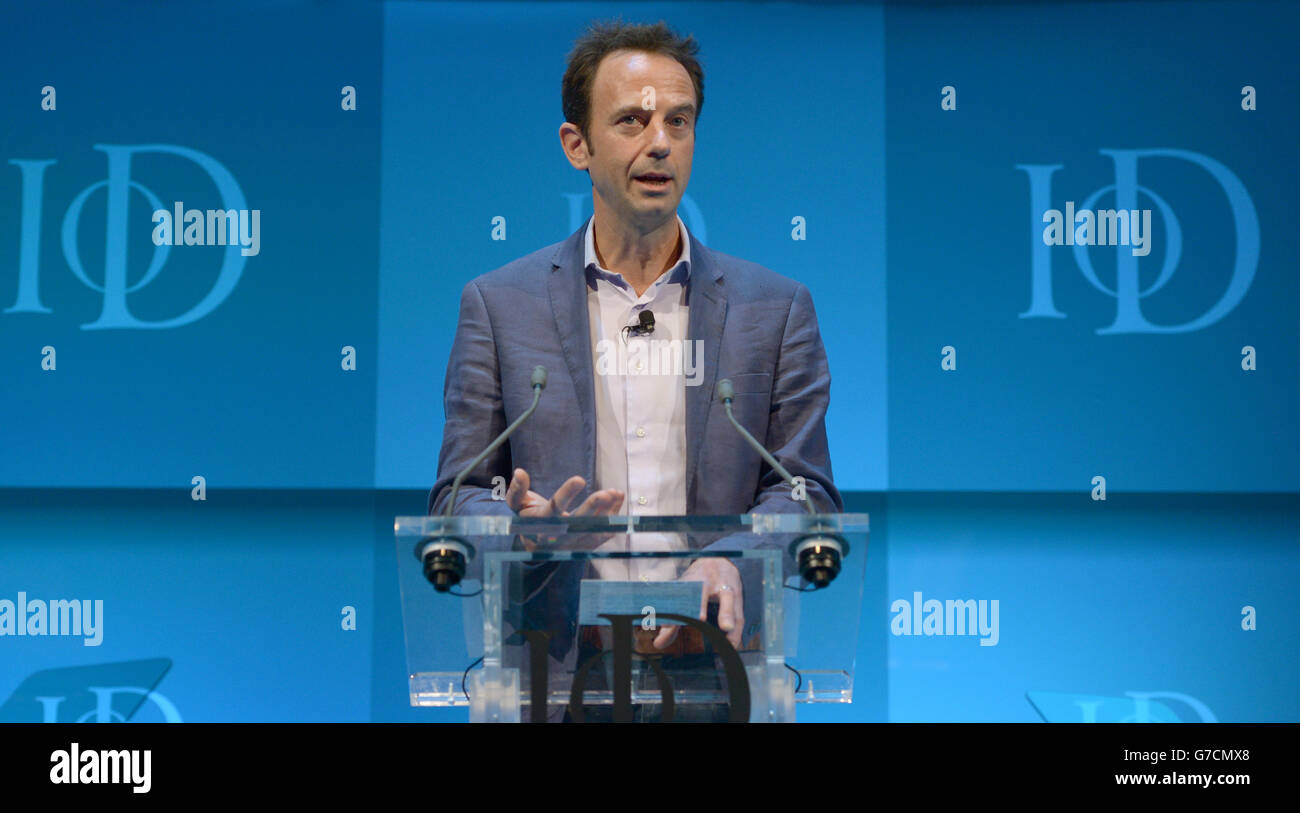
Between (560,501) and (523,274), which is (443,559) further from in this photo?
(523,274)

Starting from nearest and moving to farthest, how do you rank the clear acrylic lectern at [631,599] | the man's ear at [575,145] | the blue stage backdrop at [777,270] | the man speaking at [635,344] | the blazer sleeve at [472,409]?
the clear acrylic lectern at [631,599], the blazer sleeve at [472,409], the man speaking at [635,344], the man's ear at [575,145], the blue stage backdrop at [777,270]

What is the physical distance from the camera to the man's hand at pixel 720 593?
217 cm

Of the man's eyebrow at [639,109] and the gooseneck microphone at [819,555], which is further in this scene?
the man's eyebrow at [639,109]

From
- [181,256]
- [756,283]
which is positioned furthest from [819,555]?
[181,256]

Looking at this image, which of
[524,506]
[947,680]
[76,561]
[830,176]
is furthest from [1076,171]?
[76,561]

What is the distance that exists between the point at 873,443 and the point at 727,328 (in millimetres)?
1190

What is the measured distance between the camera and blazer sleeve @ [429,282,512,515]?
9.92ft

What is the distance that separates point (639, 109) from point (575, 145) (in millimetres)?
252

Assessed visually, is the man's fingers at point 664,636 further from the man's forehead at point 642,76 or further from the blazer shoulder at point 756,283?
the man's forehead at point 642,76

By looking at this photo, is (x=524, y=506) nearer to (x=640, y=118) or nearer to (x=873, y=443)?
(x=640, y=118)

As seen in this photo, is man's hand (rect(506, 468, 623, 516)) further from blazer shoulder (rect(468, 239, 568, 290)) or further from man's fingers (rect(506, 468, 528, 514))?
blazer shoulder (rect(468, 239, 568, 290))

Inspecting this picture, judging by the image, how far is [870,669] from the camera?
13.8 feet

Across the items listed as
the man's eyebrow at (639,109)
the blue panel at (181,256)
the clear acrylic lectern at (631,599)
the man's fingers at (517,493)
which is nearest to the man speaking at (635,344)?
the man's eyebrow at (639,109)

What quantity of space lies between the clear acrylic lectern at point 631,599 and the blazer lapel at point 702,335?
3.12 ft
